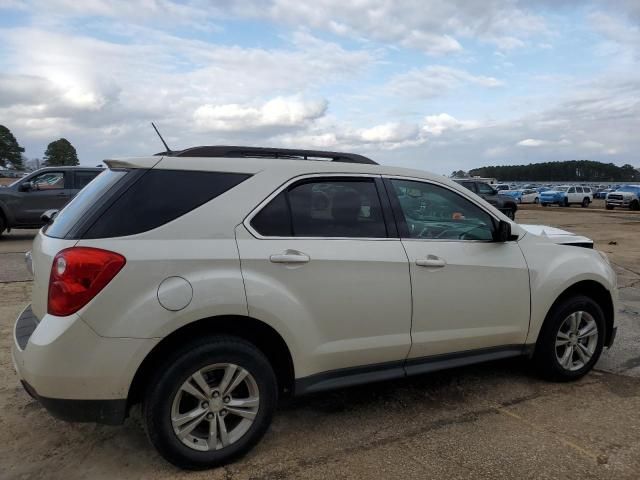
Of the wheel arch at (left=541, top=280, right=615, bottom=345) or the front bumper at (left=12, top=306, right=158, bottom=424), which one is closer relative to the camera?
the front bumper at (left=12, top=306, right=158, bottom=424)

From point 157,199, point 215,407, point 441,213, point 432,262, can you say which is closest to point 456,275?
point 432,262

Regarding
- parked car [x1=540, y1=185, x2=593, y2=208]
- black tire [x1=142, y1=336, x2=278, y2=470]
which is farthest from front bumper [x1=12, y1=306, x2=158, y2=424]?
parked car [x1=540, y1=185, x2=593, y2=208]

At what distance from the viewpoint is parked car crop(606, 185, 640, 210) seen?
33.3 meters

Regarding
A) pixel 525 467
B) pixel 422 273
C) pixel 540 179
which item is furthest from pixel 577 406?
pixel 540 179

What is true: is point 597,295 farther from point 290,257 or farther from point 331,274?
point 290,257

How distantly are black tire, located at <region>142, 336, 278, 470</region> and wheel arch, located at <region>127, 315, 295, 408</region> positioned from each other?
57mm

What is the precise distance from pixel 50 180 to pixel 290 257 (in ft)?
38.2

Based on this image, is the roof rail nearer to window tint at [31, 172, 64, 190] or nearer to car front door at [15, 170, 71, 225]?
car front door at [15, 170, 71, 225]

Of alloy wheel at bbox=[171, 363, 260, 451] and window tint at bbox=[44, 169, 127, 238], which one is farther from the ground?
window tint at bbox=[44, 169, 127, 238]

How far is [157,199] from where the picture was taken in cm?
284

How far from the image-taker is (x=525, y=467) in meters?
2.96

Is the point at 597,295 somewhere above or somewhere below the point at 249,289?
below

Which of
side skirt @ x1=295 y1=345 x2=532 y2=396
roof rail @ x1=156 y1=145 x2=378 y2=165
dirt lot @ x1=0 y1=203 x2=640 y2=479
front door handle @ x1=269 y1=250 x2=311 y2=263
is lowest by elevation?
dirt lot @ x1=0 y1=203 x2=640 y2=479

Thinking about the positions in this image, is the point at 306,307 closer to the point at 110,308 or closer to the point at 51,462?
the point at 110,308
